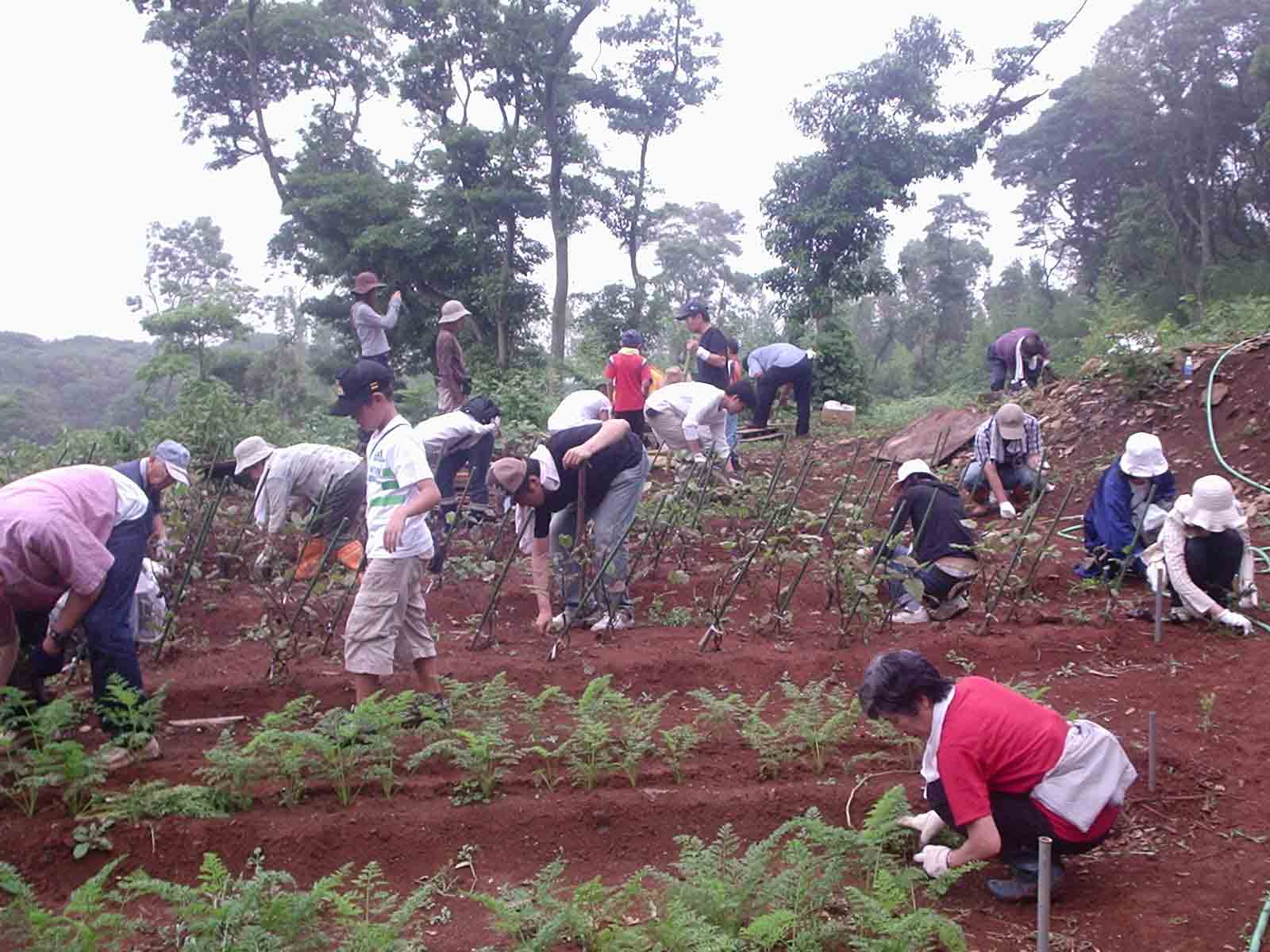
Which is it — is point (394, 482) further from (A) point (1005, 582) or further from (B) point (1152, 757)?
(A) point (1005, 582)

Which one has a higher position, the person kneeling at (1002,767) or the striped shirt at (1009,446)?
the striped shirt at (1009,446)

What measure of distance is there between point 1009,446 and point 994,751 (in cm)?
525

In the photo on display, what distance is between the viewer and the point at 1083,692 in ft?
14.2

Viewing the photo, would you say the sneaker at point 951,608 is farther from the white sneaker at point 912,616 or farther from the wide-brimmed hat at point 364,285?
the wide-brimmed hat at point 364,285

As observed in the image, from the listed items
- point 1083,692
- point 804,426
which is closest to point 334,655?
point 1083,692

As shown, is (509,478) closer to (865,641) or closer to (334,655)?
(334,655)

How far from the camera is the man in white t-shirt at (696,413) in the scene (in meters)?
7.64

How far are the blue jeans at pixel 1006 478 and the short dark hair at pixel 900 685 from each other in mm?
5223

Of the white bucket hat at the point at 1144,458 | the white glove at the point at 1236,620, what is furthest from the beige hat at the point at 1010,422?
the white glove at the point at 1236,620

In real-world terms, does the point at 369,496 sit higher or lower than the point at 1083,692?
higher

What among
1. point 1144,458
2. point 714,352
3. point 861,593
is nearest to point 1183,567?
point 1144,458

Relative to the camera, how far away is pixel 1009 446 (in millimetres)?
7656

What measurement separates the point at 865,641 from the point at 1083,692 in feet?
3.46

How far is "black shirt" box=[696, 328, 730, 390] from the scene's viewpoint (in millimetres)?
9480
